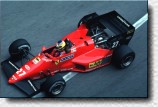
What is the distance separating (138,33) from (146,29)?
231mm

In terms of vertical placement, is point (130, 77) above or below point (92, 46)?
below

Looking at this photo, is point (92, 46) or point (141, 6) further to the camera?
point (141, 6)

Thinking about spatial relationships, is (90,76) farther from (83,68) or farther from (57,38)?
(57,38)

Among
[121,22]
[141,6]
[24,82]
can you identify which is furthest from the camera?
[141,6]

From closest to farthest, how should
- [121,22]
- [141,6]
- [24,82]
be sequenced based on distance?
[24,82], [121,22], [141,6]

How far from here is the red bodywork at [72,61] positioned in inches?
456

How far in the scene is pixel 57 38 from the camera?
41.9 ft

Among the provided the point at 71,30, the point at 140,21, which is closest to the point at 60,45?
the point at 71,30

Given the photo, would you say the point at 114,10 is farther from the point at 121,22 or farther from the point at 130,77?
the point at 130,77

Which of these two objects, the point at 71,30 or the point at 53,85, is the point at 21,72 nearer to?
the point at 53,85

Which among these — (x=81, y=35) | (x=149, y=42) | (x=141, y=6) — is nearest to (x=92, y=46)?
(x=81, y=35)

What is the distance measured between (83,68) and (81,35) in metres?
0.86

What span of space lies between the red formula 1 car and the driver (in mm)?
51

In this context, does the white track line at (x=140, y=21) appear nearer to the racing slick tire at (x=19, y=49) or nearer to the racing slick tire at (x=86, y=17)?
the racing slick tire at (x=86, y=17)
